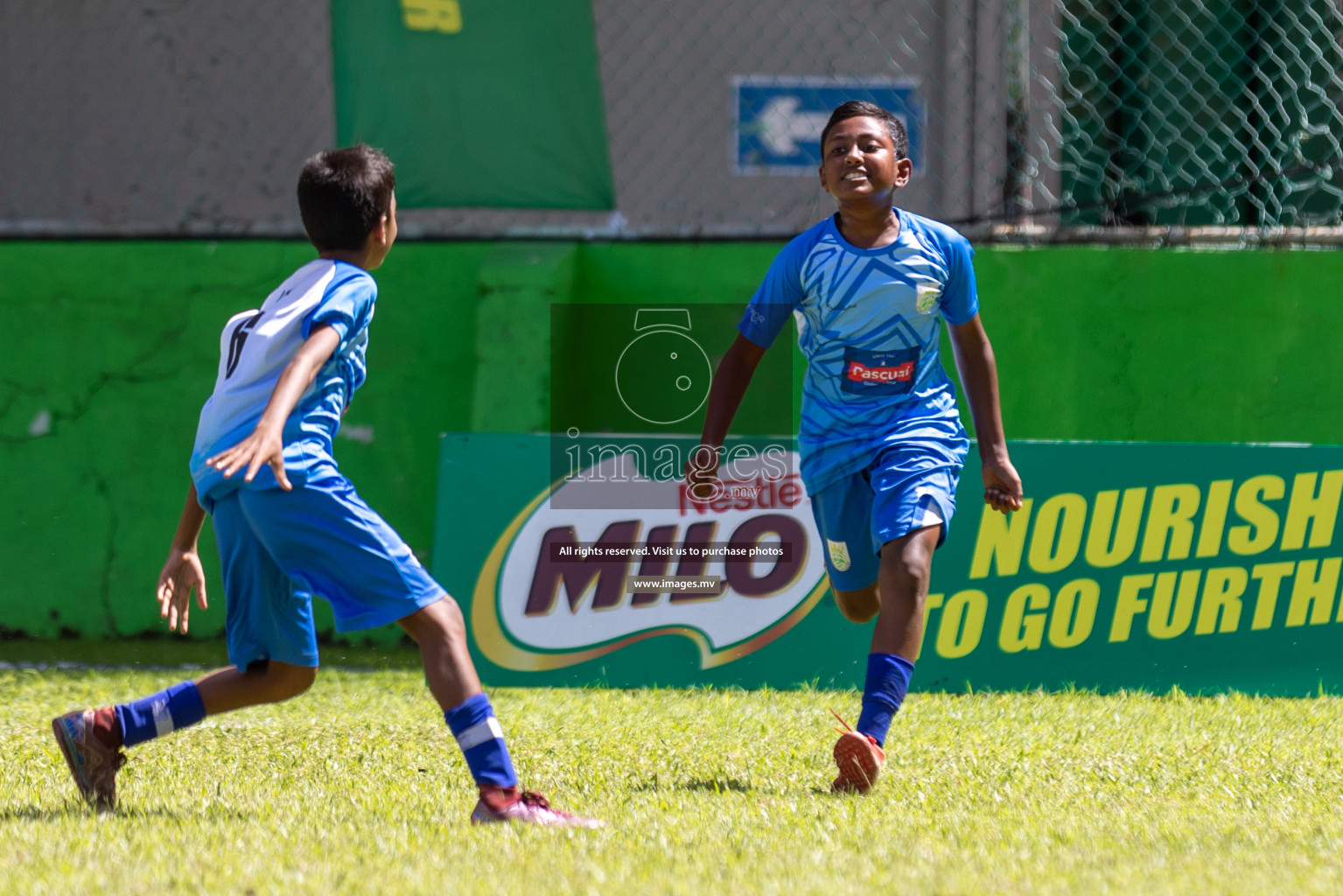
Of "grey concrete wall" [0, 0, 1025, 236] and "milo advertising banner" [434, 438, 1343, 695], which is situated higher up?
"grey concrete wall" [0, 0, 1025, 236]

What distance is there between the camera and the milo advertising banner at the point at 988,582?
4.91 metres

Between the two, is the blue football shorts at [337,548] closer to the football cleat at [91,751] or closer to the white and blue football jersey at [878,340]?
the football cleat at [91,751]

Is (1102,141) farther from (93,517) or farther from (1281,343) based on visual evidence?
(93,517)

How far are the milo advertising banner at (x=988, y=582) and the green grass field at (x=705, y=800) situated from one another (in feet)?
0.57

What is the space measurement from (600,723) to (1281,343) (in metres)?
3.48

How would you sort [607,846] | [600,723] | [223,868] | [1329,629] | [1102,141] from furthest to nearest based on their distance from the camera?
[1102,141] → [1329,629] → [600,723] → [607,846] → [223,868]

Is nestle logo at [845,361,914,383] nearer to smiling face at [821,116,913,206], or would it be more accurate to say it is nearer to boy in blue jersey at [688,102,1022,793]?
boy in blue jersey at [688,102,1022,793]

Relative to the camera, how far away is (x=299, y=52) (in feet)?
24.6

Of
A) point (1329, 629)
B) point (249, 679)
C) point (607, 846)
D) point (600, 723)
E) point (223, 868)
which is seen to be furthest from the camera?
point (1329, 629)

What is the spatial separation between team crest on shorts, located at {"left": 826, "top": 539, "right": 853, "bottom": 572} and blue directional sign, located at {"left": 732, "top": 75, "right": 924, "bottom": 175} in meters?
3.48

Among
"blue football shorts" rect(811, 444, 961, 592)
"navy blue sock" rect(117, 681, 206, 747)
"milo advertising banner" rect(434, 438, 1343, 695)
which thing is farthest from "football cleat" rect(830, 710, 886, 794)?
"milo advertising banner" rect(434, 438, 1343, 695)

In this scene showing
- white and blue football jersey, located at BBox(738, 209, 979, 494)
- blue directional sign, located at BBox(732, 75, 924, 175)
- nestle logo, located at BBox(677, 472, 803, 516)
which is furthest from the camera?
blue directional sign, located at BBox(732, 75, 924, 175)

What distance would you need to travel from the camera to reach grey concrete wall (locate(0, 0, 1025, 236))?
7.38 metres

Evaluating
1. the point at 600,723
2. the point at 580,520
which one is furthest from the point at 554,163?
the point at 600,723
